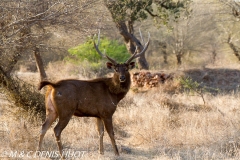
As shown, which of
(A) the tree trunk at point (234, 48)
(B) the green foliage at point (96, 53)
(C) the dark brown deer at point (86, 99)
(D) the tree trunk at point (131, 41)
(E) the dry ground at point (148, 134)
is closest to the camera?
(C) the dark brown deer at point (86, 99)

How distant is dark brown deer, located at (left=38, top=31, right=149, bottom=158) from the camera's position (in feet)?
24.4

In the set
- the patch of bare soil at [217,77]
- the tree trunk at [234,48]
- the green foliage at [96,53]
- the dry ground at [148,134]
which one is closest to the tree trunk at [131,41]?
the patch of bare soil at [217,77]

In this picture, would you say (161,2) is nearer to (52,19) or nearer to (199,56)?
(52,19)

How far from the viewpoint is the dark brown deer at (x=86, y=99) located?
293 inches

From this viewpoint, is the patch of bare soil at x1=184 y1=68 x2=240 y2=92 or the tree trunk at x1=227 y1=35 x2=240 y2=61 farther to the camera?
the tree trunk at x1=227 y1=35 x2=240 y2=61

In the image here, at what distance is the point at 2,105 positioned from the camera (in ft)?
34.1

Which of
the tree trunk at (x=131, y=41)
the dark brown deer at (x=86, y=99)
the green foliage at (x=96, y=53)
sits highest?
the dark brown deer at (x=86, y=99)

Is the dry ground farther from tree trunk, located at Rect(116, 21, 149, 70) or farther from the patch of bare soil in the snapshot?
tree trunk, located at Rect(116, 21, 149, 70)

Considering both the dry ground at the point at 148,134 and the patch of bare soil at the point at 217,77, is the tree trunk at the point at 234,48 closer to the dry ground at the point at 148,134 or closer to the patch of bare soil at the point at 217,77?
the patch of bare soil at the point at 217,77

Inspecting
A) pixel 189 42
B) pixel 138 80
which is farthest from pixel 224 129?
pixel 189 42

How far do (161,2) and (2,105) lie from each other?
1070cm

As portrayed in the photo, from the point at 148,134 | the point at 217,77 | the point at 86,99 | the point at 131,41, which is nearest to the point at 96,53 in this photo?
the point at 131,41

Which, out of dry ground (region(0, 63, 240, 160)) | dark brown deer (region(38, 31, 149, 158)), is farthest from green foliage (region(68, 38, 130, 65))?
dark brown deer (region(38, 31, 149, 158))

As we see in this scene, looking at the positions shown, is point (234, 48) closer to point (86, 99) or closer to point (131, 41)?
point (131, 41)
